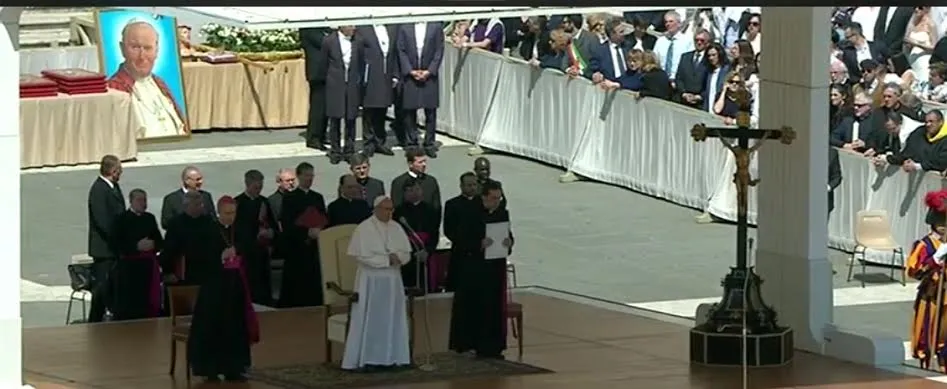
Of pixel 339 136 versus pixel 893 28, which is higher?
pixel 893 28

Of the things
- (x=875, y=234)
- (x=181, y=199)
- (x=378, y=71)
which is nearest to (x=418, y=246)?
(x=181, y=199)

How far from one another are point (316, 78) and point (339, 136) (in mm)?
770

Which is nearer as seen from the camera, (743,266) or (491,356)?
(743,266)

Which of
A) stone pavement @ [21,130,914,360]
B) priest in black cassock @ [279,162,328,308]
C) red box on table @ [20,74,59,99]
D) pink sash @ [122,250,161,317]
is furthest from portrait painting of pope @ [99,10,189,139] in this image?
pink sash @ [122,250,161,317]

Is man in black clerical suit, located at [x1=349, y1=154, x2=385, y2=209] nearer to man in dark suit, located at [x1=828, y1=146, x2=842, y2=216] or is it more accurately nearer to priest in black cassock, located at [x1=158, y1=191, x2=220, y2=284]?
priest in black cassock, located at [x1=158, y1=191, x2=220, y2=284]

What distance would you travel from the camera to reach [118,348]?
22141 millimetres

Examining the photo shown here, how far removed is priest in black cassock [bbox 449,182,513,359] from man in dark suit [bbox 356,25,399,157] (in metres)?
9.56

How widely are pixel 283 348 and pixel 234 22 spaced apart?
3018mm

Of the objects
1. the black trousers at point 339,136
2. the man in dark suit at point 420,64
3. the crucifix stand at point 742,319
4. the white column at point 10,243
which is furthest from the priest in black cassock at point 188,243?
the black trousers at point 339,136

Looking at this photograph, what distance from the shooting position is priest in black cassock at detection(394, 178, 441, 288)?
24109 millimetres

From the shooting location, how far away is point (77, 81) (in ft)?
103

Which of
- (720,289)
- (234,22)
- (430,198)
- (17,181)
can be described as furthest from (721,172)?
(17,181)

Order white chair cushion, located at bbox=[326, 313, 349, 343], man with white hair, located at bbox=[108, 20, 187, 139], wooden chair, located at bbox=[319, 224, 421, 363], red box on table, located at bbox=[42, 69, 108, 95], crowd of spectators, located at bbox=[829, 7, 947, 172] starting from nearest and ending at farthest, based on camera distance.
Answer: white chair cushion, located at bbox=[326, 313, 349, 343], wooden chair, located at bbox=[319, 224, 421, 363], crowd of spectators, located at bbox=[829, 7, 947, 172], red box on table, located at bbox=[42, 69, 108, 95], man with white hair, located at bbox=[108, 20, 187, 139]

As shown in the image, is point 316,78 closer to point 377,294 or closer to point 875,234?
point 875,234
